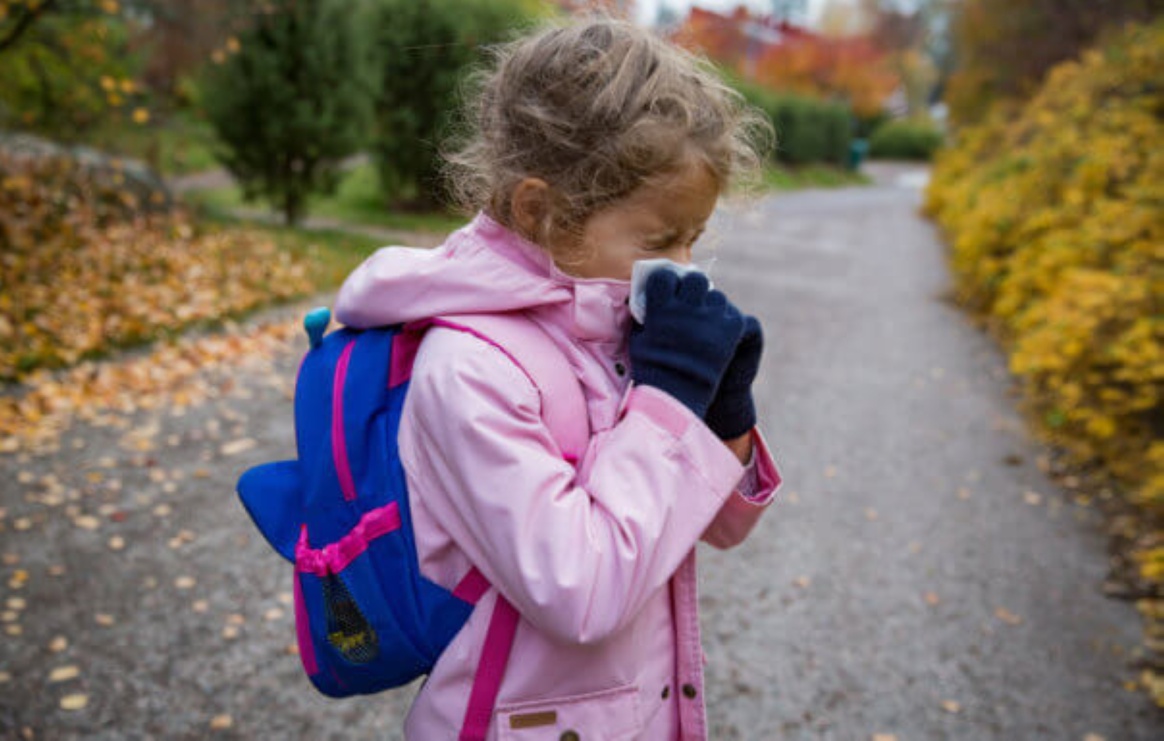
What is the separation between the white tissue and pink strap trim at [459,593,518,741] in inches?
17.9

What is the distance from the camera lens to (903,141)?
41406 millimetres

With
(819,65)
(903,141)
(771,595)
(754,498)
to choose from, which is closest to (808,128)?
(819,65)

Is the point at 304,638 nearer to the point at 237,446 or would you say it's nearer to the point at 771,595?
the point at 771,595

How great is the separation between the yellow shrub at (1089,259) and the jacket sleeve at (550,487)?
3.72m

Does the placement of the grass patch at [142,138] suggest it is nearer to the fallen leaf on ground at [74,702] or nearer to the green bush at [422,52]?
the green bush at [422,52]

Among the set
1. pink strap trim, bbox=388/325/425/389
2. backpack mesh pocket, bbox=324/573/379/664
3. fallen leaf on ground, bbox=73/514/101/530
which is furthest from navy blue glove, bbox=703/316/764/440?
fallen leaf on ground, bbox=73/514/101/530

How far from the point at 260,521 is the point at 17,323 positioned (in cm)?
541

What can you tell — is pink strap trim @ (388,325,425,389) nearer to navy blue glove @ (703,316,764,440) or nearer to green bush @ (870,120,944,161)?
navy blue glove @ (703,316,764,440)

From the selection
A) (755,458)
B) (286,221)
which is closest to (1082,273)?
(755,458)

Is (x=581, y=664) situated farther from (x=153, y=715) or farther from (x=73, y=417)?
(x=73, y=417)

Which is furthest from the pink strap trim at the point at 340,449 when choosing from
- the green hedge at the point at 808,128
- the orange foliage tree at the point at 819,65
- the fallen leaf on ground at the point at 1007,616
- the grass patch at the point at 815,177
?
the orange foliage tree at the point at 819,65

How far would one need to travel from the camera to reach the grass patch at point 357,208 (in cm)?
1158

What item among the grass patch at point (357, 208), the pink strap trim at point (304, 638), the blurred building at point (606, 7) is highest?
the blurred building at point (606, 7)

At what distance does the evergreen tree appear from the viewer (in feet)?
30.8
